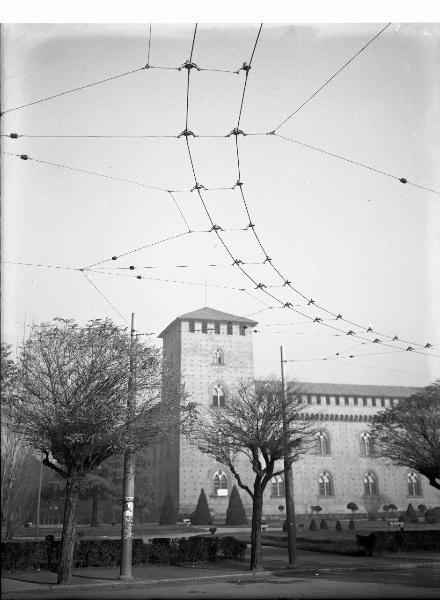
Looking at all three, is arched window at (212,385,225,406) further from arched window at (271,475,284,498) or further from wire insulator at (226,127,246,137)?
wire insulator at (226,127,246,137)

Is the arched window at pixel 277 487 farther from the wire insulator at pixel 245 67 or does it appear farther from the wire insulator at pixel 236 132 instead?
the wire insulator at pixel 245 67

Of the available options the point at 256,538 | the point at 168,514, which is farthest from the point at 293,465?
the point at 256,538

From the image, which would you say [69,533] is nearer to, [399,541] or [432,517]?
[399,541]

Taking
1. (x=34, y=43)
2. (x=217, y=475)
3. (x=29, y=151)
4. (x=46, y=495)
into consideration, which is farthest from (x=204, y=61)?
(x=217, y=475)

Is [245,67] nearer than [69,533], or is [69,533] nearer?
[245,67]

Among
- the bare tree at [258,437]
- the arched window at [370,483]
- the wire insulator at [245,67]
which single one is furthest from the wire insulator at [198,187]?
the arched window at [370,483]

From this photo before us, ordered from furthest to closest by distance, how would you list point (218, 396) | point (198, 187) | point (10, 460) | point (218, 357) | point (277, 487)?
point (277, 487), point (218, 357), point (218, 396), point (10, 460), point (198, 187)

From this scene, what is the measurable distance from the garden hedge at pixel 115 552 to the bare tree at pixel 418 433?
30.9 ft

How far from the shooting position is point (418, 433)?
2520cm

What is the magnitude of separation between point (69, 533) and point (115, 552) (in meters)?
3.56

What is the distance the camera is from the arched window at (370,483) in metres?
58.8

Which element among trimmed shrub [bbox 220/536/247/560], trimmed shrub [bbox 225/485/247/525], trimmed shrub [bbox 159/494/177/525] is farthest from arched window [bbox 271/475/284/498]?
trimmed shrub [bbox 220/536/247/560]

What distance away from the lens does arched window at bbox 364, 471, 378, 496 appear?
5878 cm

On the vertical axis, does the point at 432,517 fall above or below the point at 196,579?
below
